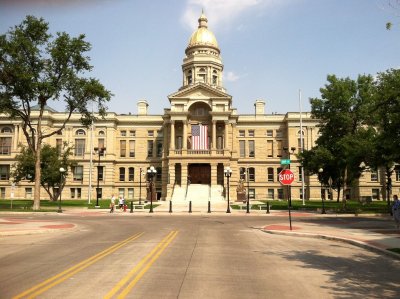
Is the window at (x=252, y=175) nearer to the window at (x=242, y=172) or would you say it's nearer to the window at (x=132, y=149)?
the window at (x=242, y=172)

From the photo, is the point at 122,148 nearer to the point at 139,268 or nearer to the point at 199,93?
the point at 199,93

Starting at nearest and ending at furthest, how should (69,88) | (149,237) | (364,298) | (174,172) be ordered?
1. (364,298)
2. (149,237)
3. (69,88)
4. (174,172)

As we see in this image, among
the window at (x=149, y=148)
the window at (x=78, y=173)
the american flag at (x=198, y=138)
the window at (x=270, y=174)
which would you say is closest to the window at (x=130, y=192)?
the window at (x=149, y=148)

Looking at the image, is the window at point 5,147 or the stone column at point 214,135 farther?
the window at point 5,147

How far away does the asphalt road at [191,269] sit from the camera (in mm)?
8164

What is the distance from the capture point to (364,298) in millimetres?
7867

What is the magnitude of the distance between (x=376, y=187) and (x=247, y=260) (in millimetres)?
67587

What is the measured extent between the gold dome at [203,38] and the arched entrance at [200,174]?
102 ft

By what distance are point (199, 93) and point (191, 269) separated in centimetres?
5723

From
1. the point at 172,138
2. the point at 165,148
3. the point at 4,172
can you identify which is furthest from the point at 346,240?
the point at 4,172

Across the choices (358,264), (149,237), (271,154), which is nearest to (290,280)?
(358,264)

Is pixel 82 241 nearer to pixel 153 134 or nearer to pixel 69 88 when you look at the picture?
pixel 69 88

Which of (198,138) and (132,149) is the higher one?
(198,138)

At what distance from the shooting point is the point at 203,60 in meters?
81.2
